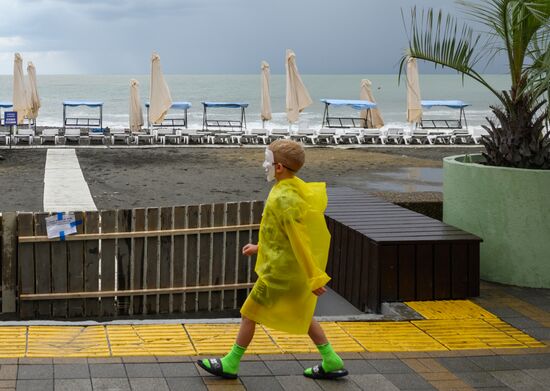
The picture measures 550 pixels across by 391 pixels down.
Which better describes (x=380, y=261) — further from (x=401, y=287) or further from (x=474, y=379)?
(x=474, y=379)

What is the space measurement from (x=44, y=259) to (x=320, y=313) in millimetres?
2450

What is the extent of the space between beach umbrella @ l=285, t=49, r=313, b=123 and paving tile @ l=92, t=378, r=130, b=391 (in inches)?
972

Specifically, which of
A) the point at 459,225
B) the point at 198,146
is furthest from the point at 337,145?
the point at 459,225

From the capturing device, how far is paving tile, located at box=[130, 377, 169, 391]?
4.31 m

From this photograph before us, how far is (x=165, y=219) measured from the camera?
727 cm

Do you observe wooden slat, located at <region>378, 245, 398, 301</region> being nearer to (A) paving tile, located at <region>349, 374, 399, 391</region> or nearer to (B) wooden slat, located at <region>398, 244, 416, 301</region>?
(B) wooden slat, located at <region>398, 244, 416, 301</region>

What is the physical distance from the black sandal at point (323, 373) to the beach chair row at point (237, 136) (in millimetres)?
23534

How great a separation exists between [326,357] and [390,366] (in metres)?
0.55

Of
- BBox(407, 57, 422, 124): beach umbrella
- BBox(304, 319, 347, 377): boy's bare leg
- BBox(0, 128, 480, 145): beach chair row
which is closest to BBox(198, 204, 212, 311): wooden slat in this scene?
BBox(304, 319, 347, 377): boy's bare leg

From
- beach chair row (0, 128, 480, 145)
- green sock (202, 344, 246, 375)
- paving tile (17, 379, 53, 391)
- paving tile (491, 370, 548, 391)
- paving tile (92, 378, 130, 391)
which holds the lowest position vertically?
paving tile (491, 370, 548, 391)

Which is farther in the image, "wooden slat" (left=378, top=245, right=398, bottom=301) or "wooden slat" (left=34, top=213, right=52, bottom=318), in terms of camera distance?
"wooden slat" (left=34, top=213, right=52, bottom=318)

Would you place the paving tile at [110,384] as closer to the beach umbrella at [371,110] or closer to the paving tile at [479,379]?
the paving tile at [479,379]

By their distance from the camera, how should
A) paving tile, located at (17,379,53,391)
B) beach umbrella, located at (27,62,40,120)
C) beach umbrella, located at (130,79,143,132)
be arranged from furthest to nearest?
beach umbrella, located at (27,62,40,120), beach umbrella, located at (130,79,143,132), paving tile, located at (17,379,53,391)

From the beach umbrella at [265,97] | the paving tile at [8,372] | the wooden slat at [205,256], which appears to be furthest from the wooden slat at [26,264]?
the beach umbrella at [265,97]
